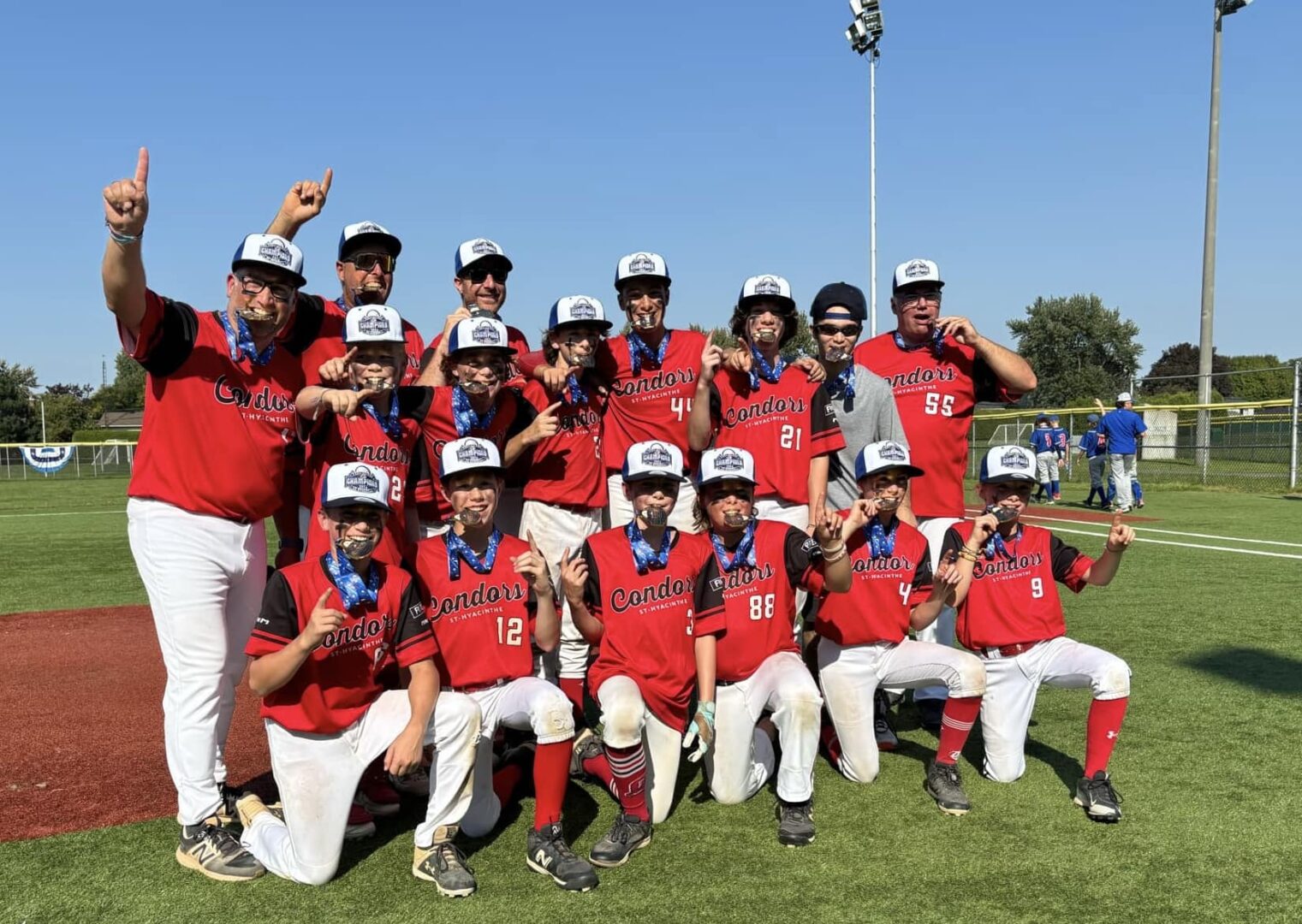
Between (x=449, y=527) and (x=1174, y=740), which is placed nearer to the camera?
(x=449, y=527)

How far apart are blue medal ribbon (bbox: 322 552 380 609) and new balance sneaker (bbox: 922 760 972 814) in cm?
263

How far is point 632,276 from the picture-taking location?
5.03m

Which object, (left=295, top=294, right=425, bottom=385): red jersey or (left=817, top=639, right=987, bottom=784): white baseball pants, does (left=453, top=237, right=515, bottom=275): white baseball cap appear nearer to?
(left=295, top=294, right=425, bottom=385): red jersey

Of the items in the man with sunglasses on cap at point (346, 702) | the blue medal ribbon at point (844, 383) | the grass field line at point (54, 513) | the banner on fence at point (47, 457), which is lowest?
the grass field line at point (54, 513)

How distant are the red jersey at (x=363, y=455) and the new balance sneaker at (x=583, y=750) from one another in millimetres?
1337

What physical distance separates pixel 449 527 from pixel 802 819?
2016 mm

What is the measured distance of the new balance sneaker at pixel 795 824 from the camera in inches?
156

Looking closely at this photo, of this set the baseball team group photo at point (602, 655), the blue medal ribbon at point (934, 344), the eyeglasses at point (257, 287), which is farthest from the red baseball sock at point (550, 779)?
the blue medal ribbon at point (934, 344)

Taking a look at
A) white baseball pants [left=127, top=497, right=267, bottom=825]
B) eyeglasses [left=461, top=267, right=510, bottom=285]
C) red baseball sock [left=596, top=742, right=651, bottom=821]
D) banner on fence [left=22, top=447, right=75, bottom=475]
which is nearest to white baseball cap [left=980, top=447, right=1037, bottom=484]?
red baseball sock [left=596, top=742, right=651, bottom=821]

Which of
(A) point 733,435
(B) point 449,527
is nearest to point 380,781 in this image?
(B) point 449,527

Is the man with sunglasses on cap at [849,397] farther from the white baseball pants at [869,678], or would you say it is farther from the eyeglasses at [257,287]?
the eyeglasses at [257,287]

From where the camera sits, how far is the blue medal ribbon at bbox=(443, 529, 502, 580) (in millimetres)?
4312

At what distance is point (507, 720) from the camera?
4.12 m

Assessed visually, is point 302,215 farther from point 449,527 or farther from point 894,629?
point 894,629
